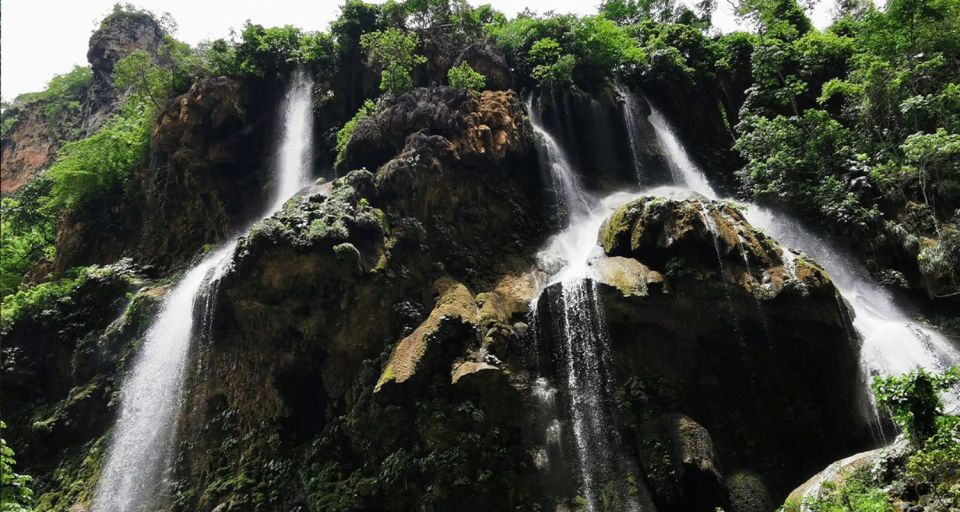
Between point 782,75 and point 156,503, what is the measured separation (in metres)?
23.4

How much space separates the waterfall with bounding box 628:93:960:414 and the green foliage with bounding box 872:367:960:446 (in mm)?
2968

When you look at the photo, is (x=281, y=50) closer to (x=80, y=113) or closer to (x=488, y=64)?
(x=488, y=64)

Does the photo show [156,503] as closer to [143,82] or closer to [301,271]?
[301,271]

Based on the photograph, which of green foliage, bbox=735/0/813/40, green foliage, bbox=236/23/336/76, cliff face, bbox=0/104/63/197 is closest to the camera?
green foliage, bbox=236/23/336/76

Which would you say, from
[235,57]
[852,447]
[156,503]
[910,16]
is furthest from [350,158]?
[910,16]

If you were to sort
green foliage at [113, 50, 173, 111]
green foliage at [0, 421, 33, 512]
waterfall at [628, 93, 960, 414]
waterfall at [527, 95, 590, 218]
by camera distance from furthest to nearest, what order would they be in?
green foliage at [113, 50, 173, 111] < waterfall at [527, 95, 590, 218] < waterfall at [628, 93, 960, 414] < green foliage at [0, 421, 33, 512]

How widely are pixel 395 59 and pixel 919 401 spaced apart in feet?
55.2

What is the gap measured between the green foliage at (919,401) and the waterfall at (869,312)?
2.97m

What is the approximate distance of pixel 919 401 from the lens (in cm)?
634

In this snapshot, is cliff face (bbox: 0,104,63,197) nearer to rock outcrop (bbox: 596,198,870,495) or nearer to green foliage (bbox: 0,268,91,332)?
green foliage (bbox: 0,268,91,332)

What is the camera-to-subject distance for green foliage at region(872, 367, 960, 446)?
6.28m

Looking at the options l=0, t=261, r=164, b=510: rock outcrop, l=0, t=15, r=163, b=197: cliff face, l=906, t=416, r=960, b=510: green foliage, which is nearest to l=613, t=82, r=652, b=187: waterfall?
l=906, t=416, r=960, b=510: green foliage

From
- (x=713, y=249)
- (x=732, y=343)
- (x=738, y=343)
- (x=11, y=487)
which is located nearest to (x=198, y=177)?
(x=11, y=487)

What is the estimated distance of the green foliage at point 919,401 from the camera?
6281 millimetres
